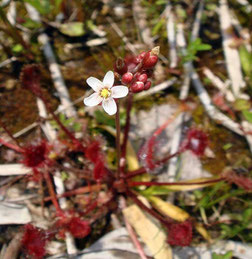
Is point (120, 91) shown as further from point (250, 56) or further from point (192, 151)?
point (250, 56)

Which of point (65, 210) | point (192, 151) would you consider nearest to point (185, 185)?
point (192, 151)

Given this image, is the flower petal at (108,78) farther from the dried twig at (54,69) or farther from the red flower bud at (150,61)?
the dried twig at (54,69)

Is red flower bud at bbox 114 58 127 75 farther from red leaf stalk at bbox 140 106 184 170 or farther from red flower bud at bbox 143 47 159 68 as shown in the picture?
red leaf stalk at bbox 140 106 184 170

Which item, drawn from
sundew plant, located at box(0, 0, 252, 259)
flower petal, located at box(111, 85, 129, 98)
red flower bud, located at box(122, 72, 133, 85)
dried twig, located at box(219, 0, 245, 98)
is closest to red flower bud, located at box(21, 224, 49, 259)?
sundew plant, located at box(0, 0, 252, 259)

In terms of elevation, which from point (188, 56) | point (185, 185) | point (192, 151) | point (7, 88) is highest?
point (7, 88)

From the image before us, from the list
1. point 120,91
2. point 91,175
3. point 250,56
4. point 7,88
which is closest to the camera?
point 120,91

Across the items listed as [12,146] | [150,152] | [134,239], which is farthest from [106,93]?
[134,239]

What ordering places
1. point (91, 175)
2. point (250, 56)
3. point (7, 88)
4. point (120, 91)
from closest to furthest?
point (120, 91)
point (91, 175)
point (7, 88)
point (250, 56)
